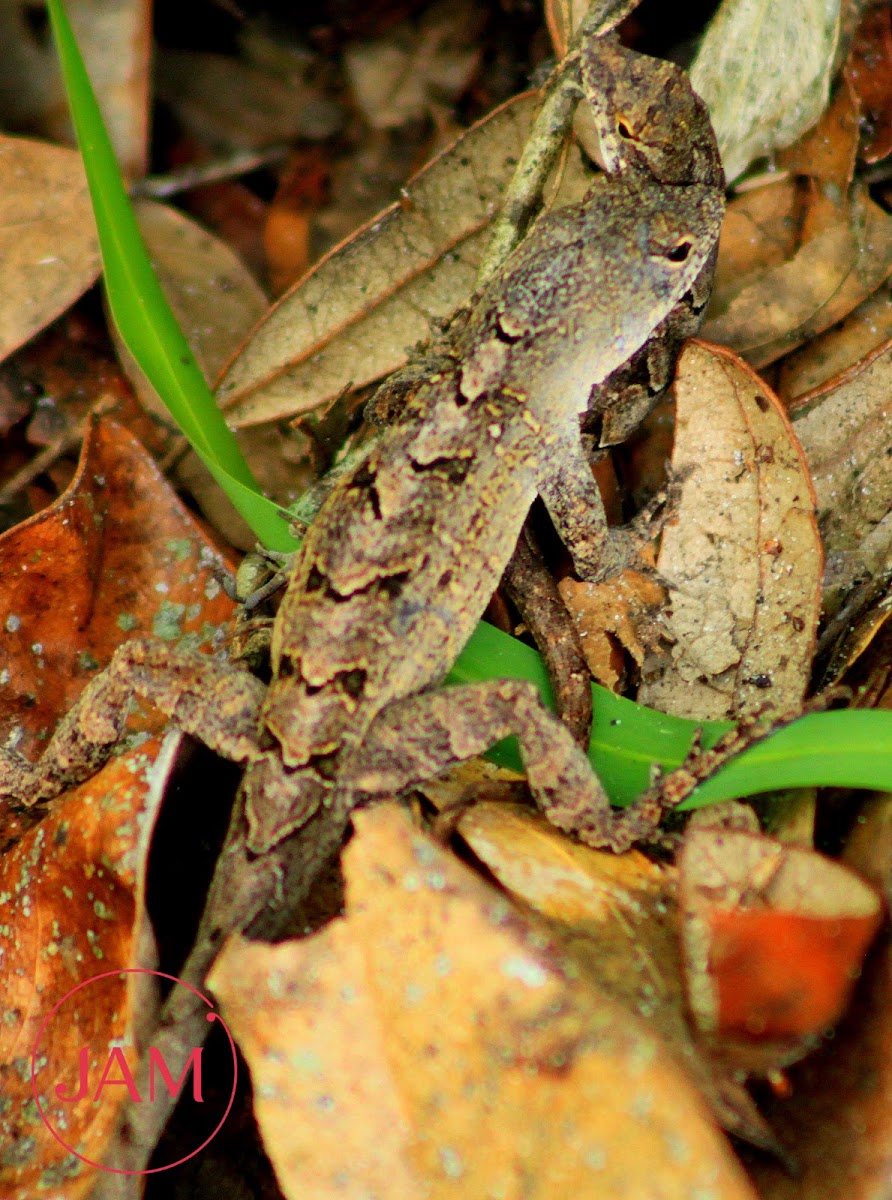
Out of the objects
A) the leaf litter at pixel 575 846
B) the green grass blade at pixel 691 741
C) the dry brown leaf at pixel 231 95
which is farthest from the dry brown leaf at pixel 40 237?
the green grass blade at pixel 691 741

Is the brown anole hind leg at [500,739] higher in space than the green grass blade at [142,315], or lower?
lower

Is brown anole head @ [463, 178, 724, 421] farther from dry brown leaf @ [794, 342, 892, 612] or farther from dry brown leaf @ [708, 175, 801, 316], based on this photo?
dry brown leaf @ [794, 342, 892, 612]

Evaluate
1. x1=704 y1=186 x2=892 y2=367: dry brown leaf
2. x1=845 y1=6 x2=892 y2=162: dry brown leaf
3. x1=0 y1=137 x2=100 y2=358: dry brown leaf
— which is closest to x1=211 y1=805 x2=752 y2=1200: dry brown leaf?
x1=704 y1=186 x2=892 y2=367: dry brown leaf

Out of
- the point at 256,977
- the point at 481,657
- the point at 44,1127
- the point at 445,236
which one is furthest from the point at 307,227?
the point at 44,1127

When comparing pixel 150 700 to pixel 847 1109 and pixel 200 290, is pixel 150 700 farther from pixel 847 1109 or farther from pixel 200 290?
pixel 847 1109

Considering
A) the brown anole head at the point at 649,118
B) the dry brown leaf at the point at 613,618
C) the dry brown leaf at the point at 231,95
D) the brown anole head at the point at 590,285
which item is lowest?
the dry brown leaf at the point at 613,618

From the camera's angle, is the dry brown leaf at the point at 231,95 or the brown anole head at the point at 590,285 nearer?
the brown anole head at the point at 590,285

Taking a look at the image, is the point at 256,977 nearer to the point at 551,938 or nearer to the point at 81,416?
the point at 551,938

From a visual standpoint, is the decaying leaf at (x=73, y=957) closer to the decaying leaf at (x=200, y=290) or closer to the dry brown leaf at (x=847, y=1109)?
the dry brown leaf at (x=847, y=1109)
